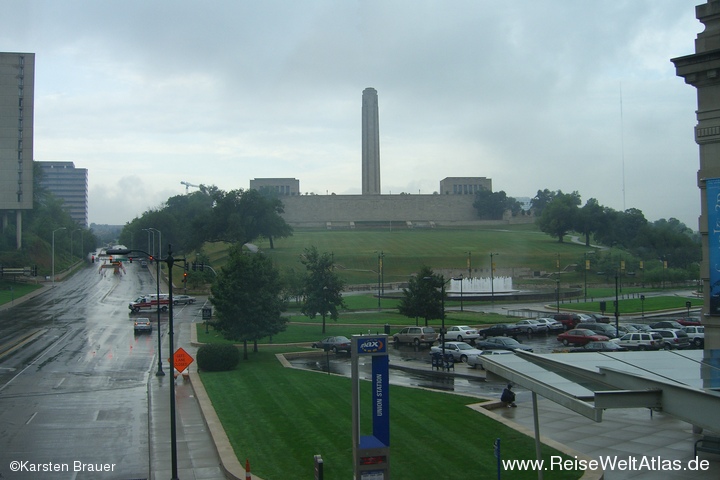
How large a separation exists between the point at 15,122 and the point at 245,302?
202ft

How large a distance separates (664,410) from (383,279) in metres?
76.4

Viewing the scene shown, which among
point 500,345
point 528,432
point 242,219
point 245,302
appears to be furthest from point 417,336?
point 242,219

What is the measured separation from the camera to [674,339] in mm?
36312

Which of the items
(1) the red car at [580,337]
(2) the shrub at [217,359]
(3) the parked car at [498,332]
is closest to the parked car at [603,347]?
(1) the red car at [580,337]

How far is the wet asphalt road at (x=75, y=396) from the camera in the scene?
1797 cm

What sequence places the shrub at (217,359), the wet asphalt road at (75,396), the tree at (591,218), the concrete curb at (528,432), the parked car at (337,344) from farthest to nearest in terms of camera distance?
1. the tree at (591,218)
2. the parked car at (337,344)
3. the shrub at (217,359)
4. the wet asphalt road at (75,396)
5. the concrete curb at (528,432)

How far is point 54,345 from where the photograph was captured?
134 ft

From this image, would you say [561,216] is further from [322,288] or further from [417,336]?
[417,336]

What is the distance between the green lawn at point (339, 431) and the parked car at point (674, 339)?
1709 cm

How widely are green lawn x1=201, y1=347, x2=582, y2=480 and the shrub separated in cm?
353

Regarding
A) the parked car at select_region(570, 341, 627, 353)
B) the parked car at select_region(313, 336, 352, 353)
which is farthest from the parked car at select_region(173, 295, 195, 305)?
the parked car at select_region(570, 341, 627, 353)

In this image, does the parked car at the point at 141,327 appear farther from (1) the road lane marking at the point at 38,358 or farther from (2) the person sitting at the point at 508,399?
(2) the person sitting at the point at 508,399

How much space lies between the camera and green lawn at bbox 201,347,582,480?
16.3 meters

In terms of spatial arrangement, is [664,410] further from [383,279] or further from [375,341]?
[383,279]
